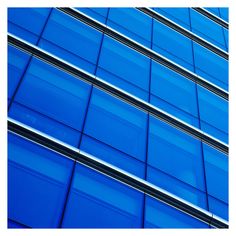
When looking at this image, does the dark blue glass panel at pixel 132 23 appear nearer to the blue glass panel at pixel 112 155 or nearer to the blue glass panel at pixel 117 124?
the blue glass panel at pixel 117 124

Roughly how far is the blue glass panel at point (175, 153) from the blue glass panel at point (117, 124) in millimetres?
362

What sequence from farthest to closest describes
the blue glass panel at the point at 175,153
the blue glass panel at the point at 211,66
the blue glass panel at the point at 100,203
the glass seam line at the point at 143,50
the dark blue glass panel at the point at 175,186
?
the blue glass panel at the point at 211,66 < the glass seam line at the point at 143,50 < the blue glass panel at the point at 175,153 < the dark blue glass panel at the point at 175,186 < the blue glass panel at the point at 100,203

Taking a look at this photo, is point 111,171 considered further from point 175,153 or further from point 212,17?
point 212,17

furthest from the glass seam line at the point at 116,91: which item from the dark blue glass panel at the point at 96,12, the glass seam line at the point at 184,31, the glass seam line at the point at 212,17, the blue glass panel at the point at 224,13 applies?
the blue glass panel at the point at 224,13

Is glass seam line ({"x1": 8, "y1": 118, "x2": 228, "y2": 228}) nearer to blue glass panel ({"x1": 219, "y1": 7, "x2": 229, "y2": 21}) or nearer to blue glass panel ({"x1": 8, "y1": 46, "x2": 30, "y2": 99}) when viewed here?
blue glass panel ({"x1": 8, "y1": 46, "x2": 30, "y2": 99})

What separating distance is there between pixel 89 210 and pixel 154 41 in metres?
8.60

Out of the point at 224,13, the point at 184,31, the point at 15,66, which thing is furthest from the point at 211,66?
the point at 15,66

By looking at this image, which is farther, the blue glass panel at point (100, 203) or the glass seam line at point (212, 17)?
the glass seam line at point (212, 17)

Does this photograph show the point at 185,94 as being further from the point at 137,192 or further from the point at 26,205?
the point at 26,205

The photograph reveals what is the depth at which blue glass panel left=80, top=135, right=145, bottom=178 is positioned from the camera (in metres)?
11.7

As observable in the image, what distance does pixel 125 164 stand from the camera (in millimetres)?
11992

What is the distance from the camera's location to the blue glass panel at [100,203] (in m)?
10.2

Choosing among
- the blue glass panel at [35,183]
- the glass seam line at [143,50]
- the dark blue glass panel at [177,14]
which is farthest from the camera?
the dark blue glass panel at [177,14]

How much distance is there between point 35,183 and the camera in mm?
10227
